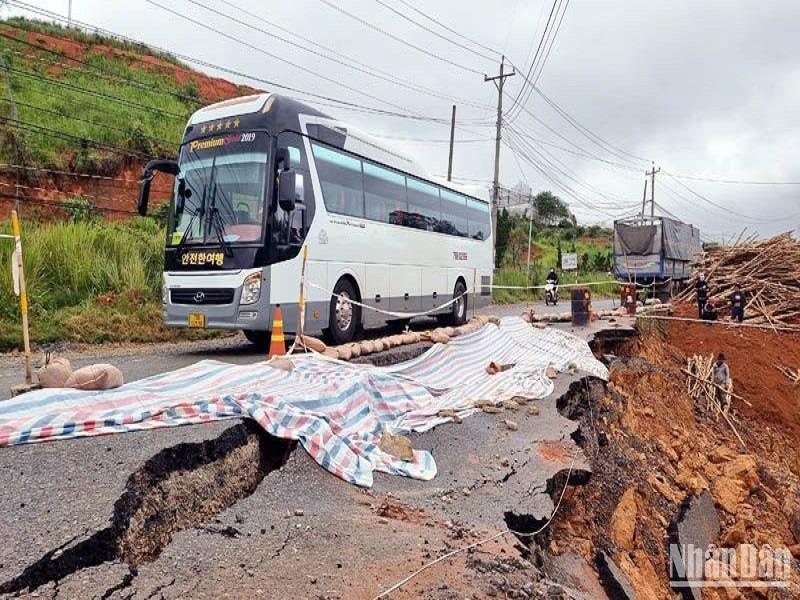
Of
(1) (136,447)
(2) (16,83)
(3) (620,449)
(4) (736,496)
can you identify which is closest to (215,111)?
(1) (136,447)

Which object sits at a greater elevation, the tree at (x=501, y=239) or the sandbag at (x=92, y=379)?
the tree at (x=501, y=239)

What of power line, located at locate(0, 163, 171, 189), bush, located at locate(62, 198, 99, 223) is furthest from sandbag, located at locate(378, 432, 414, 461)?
power line, located at locate(0, 163, 171, 189)

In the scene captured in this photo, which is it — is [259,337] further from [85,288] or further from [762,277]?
[762,277]

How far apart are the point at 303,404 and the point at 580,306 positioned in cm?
1024

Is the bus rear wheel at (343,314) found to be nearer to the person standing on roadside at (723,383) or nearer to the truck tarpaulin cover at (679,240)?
the person standing on roadside at (723,383)

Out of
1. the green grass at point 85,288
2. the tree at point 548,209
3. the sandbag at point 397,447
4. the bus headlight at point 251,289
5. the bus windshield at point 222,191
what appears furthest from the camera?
the tree at point 548,209

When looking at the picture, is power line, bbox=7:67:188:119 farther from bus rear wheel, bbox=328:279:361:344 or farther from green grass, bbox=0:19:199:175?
bus rear wheel, bbox=328:279:361:344

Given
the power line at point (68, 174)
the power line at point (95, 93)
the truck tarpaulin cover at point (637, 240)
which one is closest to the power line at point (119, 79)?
the power line at point (95, 93)

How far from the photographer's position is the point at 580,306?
45.0ft

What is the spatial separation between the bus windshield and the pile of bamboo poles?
1176 centimetres

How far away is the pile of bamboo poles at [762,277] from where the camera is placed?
14.0m

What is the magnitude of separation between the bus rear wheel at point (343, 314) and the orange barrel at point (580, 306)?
6.06 m

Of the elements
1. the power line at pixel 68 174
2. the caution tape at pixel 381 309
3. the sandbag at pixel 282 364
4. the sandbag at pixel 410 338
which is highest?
the power line at pixel 68 174

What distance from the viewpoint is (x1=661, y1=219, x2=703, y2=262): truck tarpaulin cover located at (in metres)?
22.3
